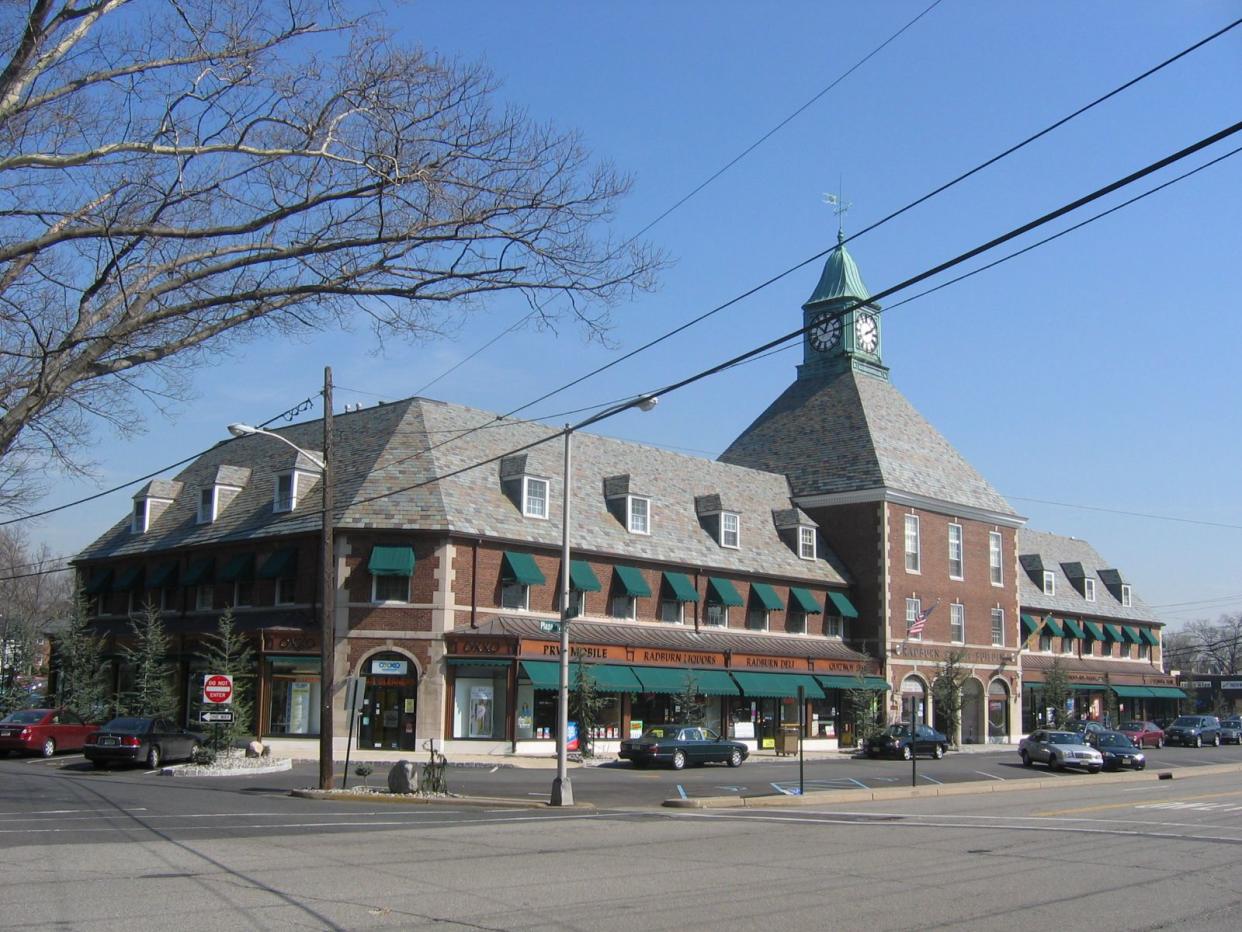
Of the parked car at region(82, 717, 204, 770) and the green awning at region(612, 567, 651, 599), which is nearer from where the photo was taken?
the parked car at region(82, 717, 204, 770)

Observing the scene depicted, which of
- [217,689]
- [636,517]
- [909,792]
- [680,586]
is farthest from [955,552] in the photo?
[217,689]

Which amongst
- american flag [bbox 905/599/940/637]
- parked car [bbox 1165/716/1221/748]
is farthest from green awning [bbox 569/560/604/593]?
parked car [bbox 1165/716/1221/748]

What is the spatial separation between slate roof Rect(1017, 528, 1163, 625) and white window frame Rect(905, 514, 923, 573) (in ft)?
45.1

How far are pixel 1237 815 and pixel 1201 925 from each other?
15.2 metres

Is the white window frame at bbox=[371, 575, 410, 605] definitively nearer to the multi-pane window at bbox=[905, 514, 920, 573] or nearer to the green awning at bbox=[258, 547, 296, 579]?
the green awning at bbox=[258, 547, 296, 579]

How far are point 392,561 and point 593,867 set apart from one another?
25304 mm

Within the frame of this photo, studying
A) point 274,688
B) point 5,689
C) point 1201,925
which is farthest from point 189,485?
point 1201,925

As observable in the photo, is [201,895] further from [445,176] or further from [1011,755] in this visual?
[1011,755]

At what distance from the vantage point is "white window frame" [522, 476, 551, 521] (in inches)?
1724

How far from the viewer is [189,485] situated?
170ft

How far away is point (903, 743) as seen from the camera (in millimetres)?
45562

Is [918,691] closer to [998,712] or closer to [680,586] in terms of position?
[998,712]

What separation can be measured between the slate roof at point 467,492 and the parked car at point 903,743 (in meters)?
8.22

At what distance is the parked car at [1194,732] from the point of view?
65.2 meters
